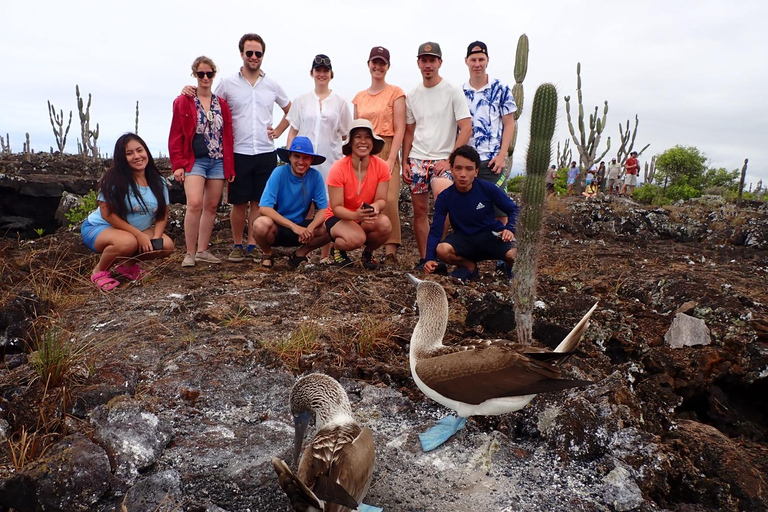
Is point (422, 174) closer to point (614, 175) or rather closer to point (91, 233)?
point (91, 233)

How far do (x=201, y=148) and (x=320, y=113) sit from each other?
1.40 m

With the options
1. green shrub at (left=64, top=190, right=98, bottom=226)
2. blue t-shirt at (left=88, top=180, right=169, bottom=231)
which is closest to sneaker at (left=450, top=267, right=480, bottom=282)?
blue t-shirt at (left=88, top=180, right=169, bottom=231)

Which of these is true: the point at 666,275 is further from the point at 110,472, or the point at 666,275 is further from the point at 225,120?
the point at 110,472

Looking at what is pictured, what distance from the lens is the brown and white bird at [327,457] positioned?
196cm

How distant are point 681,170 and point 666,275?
23.7 metres

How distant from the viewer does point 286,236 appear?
6105mm

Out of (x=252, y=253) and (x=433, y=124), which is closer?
(x=433, y=124)

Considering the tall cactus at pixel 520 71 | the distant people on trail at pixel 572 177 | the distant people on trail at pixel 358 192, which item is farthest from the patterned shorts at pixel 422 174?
the distant people on trail at pixel 572 177

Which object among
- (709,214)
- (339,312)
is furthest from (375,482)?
(709,214)

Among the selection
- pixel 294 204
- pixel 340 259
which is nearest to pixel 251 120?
pixel 294 204

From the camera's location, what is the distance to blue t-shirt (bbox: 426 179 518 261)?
5.41m

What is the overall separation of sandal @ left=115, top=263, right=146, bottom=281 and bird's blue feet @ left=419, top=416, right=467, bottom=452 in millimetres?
3965

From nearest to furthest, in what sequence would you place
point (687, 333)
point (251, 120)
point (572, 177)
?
point (687, 333)
point (251, 120)
point (572, 177)

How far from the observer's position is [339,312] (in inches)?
180
